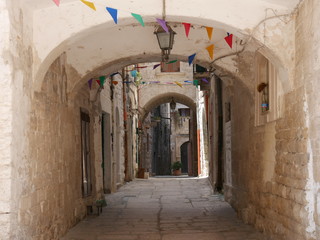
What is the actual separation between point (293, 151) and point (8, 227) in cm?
293

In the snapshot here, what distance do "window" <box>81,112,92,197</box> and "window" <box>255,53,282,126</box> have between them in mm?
3323

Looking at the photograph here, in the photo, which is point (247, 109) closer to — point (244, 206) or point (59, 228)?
point (244, 206)

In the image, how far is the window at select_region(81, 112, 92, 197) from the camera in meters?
7.82

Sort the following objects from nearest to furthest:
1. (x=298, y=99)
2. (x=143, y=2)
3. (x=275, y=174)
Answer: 1. (x=298, y=99)
2. (x=143, y=2)
3. (x=275, y=174)

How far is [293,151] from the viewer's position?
4.53 metres

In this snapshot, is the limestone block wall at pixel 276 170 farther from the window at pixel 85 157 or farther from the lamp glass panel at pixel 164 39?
the window at pixel 85 157

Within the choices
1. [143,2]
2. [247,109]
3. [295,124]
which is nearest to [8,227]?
[143,2]

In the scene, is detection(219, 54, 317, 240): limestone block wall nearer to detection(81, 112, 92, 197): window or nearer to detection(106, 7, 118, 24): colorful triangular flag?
detection(106, 7, 118, 24): colorful triangular flag

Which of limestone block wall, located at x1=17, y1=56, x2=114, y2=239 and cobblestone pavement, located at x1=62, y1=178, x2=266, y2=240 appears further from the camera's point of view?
cobblestone pavement, located at x1=62, y1=178, x2=266, y2=240

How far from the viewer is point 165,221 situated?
7.13 meters

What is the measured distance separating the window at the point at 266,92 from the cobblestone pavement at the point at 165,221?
65.4 inches

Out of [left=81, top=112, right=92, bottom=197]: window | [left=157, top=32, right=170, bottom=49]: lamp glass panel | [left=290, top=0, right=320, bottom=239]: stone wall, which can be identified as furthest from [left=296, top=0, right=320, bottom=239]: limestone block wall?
[left=81, top=112, right=92, bottom=197]: window

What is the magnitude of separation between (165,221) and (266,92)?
2.82 m

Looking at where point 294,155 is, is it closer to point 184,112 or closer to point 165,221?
point 165,221
